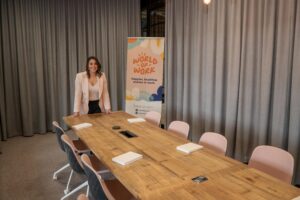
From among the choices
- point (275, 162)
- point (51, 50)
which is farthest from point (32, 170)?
point (275, 162)

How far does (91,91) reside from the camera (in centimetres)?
382

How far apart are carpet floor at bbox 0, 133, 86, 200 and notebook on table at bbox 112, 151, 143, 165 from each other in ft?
3.92

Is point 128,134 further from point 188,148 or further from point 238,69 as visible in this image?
point 238,69

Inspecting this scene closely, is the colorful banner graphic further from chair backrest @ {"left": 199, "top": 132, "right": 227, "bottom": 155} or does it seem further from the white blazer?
chair backrest @ {"left": 199, "top": 132, "right": 227, "bottom": 155}

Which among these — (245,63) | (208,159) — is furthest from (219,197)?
(245,63)

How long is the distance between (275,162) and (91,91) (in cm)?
271

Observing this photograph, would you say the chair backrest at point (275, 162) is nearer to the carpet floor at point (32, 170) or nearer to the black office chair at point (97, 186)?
the black office chair at point (97, 186)

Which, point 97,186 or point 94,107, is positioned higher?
point 94,107

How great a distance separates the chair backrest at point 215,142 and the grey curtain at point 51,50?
11.9 ft

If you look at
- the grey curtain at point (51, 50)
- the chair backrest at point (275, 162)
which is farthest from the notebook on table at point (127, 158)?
the grey curtain at point (51, 50)

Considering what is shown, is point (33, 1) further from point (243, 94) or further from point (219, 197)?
point (219, 197)

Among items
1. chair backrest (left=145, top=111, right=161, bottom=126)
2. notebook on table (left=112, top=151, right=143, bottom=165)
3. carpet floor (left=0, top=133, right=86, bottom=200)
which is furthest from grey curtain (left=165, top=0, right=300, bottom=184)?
carpet floor (left=0, top=133, right=86, bottom=200)

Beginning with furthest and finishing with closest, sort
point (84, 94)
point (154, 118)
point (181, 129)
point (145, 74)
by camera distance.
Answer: point (145, 74)
point (84, 94)
point (154, 118)
point (181, 129)

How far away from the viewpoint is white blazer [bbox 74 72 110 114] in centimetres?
372
